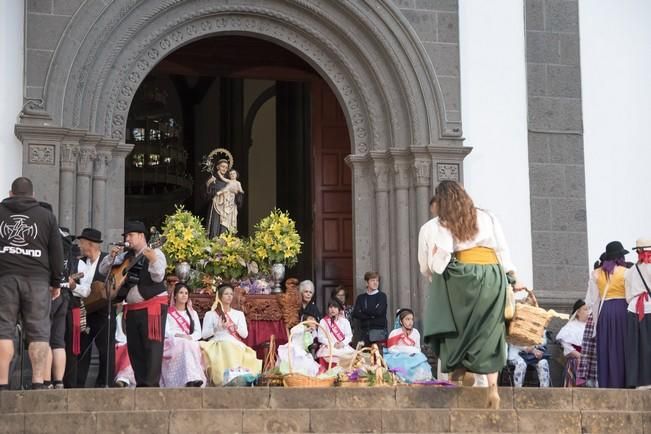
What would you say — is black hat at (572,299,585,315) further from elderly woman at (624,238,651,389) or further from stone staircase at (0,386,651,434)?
stone staircase at (0,386,651,434)

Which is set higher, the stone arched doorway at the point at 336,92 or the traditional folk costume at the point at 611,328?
the stone arched doorway at the point at 336,92

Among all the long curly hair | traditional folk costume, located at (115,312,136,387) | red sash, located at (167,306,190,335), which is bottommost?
traditional folk costume, located at (115,312,136,387)

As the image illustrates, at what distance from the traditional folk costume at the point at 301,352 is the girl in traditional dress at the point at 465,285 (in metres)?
3.19

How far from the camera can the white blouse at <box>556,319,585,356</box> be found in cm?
1377

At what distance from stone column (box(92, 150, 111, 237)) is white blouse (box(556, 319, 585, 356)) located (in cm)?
511

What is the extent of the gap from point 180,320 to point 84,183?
214 centimetres

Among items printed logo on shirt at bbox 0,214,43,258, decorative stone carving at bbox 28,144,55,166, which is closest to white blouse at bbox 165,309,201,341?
decorative stone carving at bbox 28,144,55,166

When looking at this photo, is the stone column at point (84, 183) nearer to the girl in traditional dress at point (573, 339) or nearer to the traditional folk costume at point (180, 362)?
the traditional folk costume at point (180, 362)

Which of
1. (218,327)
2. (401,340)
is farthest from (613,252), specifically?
(218,327)

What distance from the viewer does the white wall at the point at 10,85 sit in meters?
13.1

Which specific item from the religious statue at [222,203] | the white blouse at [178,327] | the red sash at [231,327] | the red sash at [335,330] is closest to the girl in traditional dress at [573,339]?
the red sash at [335,330]

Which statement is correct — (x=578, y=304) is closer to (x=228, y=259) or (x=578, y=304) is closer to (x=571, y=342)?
(x=571, y=342)

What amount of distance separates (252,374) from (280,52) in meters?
6.99

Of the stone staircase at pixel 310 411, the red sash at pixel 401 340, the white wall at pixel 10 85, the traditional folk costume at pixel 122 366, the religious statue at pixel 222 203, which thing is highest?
the white wall at pixel 10 85
